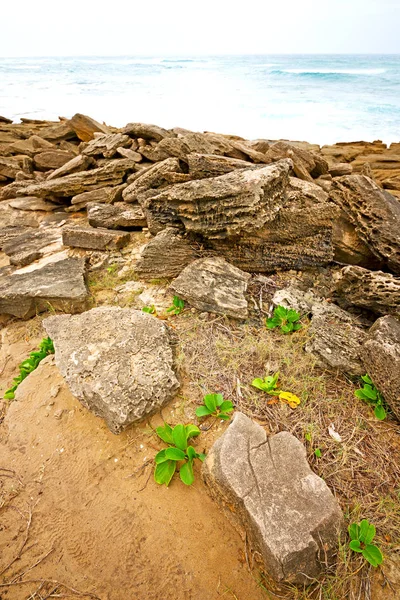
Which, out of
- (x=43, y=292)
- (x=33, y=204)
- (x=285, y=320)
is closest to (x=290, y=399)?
(x=285, y=320)

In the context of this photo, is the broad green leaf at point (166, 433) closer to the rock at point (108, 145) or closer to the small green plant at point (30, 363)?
the small green plant at point (30, 363)

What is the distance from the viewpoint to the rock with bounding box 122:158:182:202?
4.76 metres

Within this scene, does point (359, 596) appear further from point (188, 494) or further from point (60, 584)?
point (60, 584)

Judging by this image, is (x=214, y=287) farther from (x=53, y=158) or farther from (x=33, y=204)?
(x=53, y=158)

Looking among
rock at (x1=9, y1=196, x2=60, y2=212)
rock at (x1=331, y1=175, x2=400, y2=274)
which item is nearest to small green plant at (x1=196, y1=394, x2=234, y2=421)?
rock at (x1=331, y1=175, x2=400, y2=274)

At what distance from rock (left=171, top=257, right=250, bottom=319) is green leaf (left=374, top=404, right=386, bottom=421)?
1.30 metres

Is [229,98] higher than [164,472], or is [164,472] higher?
[229,98]

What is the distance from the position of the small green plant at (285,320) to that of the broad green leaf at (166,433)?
133 cm

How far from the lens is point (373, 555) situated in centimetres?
165

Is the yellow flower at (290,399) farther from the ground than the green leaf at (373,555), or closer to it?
farther from the ground

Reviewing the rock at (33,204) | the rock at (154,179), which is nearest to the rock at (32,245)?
the rock at (33,204)

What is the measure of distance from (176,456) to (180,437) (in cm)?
12

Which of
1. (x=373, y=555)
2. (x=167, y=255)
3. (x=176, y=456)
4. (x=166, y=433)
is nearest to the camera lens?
(x=373, y=555)

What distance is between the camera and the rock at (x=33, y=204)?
21.7 feet
